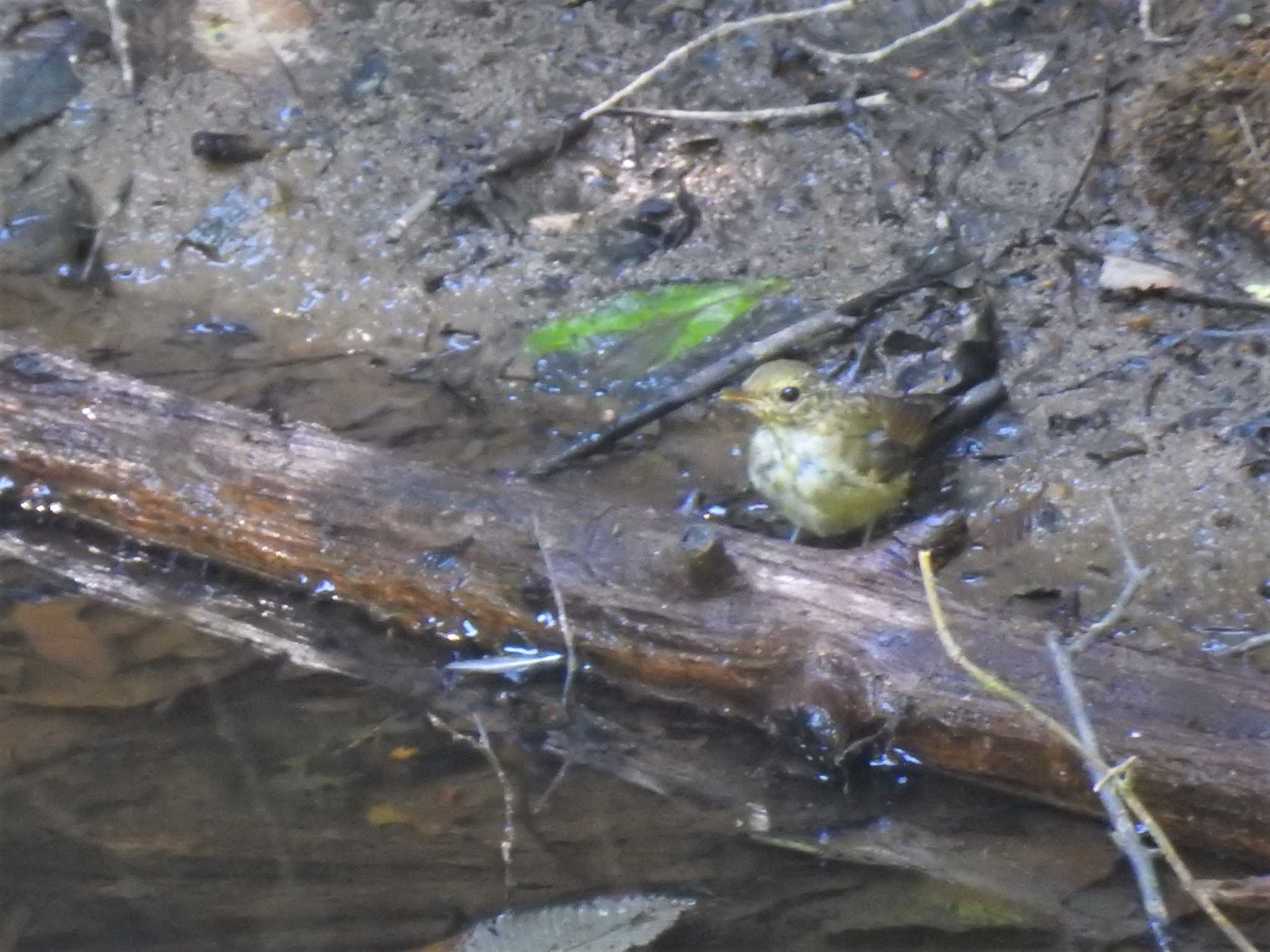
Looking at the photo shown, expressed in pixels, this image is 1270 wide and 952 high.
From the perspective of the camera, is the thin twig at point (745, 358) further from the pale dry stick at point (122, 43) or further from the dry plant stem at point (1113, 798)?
the pale dry stick at point (122, 43)

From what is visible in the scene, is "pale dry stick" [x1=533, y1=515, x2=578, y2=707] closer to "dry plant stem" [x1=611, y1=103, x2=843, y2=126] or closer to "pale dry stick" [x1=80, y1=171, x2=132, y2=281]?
"dry plant stem" [x1=611, y1=103, x2=843, y2=126]

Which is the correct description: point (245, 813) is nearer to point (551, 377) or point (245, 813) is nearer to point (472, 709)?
point (472, 709)

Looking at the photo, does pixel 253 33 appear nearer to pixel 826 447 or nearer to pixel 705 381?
pixel 705 381

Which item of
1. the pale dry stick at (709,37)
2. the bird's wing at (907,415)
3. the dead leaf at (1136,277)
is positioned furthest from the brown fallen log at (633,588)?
the pale dry stick at (709,37)

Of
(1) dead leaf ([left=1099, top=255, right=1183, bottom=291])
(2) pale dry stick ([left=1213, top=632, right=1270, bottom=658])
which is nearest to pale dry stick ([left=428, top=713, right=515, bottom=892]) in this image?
(2) pale dry stick ([left=1213, top=632, right=1270, bottom=658])

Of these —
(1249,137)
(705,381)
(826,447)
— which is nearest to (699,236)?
(705,381)

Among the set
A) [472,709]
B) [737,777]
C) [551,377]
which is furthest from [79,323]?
[737,777]
